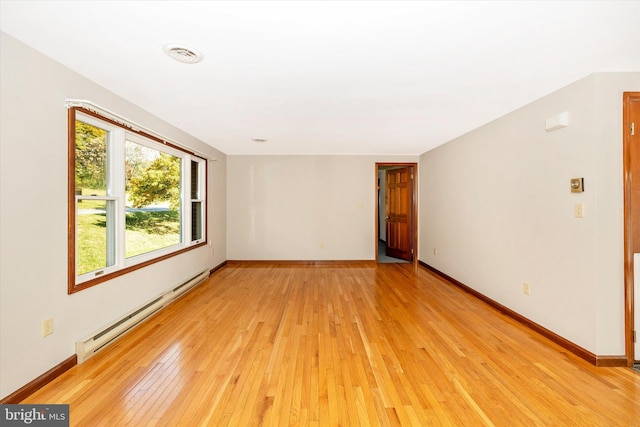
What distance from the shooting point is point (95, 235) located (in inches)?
105

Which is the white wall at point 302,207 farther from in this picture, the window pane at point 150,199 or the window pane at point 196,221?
the window pane at point 150,199

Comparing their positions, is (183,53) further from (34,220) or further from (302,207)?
(302,207)

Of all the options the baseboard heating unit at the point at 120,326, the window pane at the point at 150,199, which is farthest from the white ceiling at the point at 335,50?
the baseboard heating unit at the point at 120,326

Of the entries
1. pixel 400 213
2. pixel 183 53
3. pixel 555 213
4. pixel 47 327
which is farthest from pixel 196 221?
pixel 555 213

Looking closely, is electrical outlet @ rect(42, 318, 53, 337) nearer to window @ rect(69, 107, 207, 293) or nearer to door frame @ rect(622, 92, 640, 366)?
window @ rect(69, 107, 207, 293)

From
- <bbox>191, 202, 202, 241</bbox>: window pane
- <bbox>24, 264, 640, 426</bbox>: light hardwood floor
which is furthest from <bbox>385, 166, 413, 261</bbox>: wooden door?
<bbox>191, 202, 202, 241</bbox>: window pane

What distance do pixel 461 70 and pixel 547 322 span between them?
2493mm

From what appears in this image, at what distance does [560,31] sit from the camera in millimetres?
1721

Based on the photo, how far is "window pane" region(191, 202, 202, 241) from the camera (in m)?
4.70

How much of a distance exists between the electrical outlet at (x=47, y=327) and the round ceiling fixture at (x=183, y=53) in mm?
2099

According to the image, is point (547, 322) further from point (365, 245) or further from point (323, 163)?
point (323, 163)

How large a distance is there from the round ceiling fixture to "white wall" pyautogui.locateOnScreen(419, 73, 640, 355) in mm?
3095

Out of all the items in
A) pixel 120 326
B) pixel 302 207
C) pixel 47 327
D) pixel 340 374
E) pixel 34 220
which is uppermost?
pixel 302 207

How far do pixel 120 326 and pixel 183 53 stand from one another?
2.47 meters
